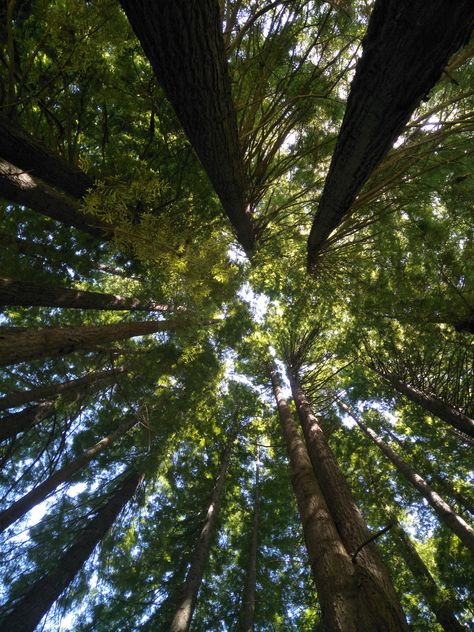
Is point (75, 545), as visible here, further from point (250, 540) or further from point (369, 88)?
point (369, 88)

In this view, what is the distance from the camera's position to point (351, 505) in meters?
3.96

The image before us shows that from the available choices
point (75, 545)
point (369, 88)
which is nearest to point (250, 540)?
point (75, 545)

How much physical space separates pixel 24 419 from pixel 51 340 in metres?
4.83

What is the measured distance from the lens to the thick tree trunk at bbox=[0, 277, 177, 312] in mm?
4801

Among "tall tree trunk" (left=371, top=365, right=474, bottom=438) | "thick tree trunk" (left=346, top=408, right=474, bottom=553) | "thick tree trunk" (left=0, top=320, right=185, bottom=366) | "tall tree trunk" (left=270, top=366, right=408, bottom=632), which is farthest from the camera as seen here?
"thick tree trunk" (left=346, top=408, right=474, bottom=553)

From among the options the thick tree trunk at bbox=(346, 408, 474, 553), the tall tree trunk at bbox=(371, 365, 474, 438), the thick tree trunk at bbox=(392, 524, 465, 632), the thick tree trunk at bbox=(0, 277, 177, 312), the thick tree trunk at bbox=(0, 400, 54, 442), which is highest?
the thick tree trunk at bbox=(0, 400, 54, 442)

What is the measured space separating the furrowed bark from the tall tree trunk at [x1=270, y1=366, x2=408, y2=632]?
5.47 m

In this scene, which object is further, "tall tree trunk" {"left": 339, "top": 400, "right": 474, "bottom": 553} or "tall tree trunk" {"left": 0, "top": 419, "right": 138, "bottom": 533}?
Result: "tall tree trunk" {"left": 0, "top": 419, "right": 138, "bottom": 533}

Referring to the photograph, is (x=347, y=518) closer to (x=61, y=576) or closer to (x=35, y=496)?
(x=35, y=496)

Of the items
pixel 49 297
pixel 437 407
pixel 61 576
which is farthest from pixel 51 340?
pixel 437 407

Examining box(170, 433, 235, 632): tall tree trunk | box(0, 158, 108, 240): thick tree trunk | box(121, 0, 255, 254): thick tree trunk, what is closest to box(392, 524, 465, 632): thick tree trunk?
box(170, 433, 235, 632): tall tree trunk

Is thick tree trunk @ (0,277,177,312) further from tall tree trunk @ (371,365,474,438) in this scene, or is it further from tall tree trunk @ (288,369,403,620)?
tall tree trunk @ (371,365,474,438)

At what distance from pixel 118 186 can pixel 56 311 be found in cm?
598

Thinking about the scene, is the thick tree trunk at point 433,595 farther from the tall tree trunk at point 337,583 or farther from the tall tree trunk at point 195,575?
the tall tree trunk at point 337,583
